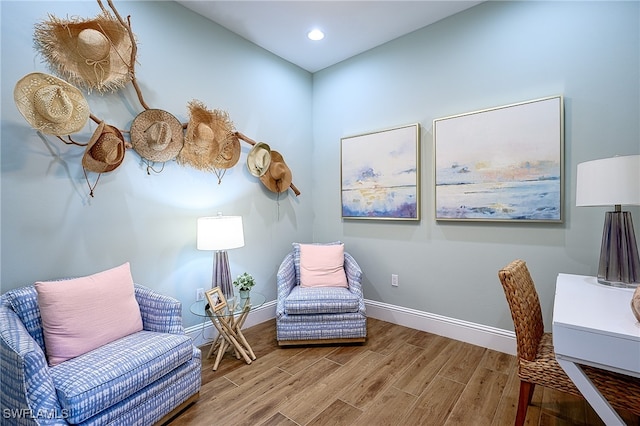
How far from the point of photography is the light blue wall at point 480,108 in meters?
2.09

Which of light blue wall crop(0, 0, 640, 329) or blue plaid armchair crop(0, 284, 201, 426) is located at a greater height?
light blue wall crop(0, 0, 640, 329)

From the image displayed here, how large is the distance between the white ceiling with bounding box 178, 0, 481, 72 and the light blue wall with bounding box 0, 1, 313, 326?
7.1 inches

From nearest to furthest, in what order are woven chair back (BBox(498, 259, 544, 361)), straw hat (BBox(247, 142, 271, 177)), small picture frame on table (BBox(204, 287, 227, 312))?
woven chair back (BBox(498, 259, 544, 361)) < small picture frame on table (BBox(204, 287, 227, 312)) < straw hat (BBox(247, 142, 271, 177))

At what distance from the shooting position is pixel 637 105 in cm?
197

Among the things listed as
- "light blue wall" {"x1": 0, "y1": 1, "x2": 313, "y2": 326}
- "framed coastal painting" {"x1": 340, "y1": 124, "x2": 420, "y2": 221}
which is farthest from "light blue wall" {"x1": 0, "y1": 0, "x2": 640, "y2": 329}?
"framed coastal painting" {"x1": 340, "y1": 124, "x2": 420, "y2": 221}

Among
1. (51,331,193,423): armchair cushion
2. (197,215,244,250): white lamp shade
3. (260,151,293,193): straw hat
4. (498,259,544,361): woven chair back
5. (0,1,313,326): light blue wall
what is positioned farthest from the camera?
(260,151,293,193): straw hat

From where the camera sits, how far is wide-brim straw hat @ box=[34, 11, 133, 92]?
1900 millimetres

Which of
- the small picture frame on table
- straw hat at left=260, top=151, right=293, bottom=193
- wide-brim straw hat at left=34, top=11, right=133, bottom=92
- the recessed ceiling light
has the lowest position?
the small picture frame on table

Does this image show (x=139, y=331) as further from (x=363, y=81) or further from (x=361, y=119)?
(x=363, y=81)

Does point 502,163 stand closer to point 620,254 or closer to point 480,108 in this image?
point 480,108

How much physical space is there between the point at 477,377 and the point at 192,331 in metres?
2.32

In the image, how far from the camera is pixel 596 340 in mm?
1127

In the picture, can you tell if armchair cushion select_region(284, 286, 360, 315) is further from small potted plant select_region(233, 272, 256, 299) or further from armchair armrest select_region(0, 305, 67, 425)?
armchair armrest select_region(0, 305, 67, 425)

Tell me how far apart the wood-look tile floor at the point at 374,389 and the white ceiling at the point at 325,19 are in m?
2.99
